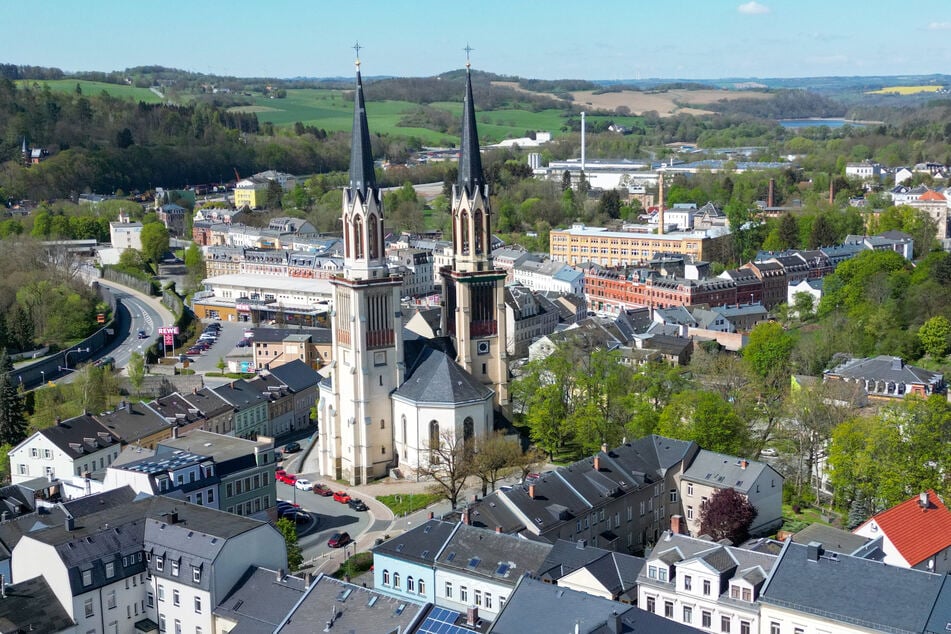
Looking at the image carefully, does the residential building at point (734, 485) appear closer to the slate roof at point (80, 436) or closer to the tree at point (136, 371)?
the slate roof at point (80, 436)

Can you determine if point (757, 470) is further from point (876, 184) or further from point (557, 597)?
point (876, 184)

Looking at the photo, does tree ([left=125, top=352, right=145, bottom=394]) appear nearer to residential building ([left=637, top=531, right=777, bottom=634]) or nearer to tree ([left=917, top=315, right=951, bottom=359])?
residential building ([left=637, top=531, right=777, bottom=634])

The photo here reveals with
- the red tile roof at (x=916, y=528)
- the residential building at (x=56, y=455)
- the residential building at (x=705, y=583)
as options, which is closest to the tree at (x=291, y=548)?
the residential building at (x=705, y=583)

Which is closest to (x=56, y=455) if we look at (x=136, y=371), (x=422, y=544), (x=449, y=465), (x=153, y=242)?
(x=449, y=465)

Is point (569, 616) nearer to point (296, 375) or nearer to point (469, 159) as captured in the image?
point (469, 159)

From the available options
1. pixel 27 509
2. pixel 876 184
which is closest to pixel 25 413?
pixel 27 509

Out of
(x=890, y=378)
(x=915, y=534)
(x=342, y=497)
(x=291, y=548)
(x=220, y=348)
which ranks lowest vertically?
(x=220, y=348)
